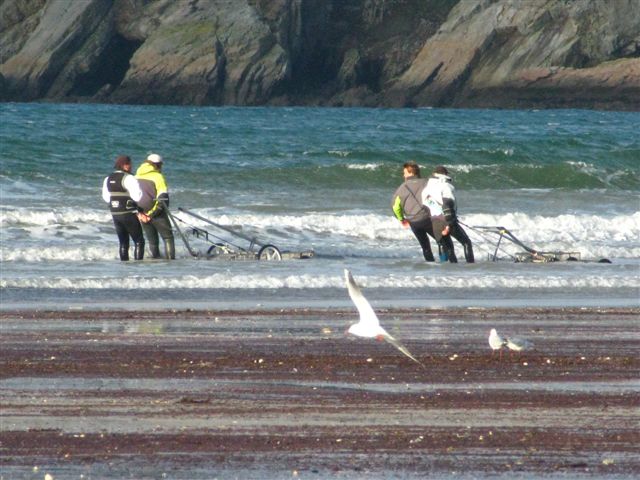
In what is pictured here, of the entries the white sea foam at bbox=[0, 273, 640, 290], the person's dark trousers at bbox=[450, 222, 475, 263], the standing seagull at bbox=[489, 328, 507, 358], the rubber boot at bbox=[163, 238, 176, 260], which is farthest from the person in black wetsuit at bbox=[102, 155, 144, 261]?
the standing seagull at bbox=[489, 328, 507, 358]

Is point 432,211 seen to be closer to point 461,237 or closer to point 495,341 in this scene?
point 461,237

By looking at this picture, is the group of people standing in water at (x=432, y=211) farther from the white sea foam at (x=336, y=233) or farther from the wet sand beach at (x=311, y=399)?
the wet sand beach at (x=311, y=399)

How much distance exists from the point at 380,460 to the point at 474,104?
79890 millimetres

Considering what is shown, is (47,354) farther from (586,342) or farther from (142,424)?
(586,342)

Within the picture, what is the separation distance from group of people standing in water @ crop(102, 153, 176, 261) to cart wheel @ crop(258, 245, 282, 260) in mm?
952

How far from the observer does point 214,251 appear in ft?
51.0

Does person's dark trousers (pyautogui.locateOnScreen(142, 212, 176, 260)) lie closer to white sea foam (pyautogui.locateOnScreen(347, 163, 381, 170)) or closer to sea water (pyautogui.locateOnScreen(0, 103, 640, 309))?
sea water (pyautogui.locateOnScreen(0, 103, 640, 309))

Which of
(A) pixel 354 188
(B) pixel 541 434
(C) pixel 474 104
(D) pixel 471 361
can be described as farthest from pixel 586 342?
(C) pixel 474 104

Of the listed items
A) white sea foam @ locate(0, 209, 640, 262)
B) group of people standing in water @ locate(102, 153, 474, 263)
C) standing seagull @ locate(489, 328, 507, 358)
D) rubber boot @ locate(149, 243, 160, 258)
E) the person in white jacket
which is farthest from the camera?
white sea foam @ locate(0, 209, 640, 262)

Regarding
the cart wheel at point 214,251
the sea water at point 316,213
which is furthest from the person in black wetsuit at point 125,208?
the cart wheel at point 214,251

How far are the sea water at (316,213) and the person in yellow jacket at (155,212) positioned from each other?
0.35 meters

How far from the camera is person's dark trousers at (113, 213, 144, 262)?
50.4ft

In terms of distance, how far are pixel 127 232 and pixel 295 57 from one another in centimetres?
7882

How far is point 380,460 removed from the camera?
605cm
